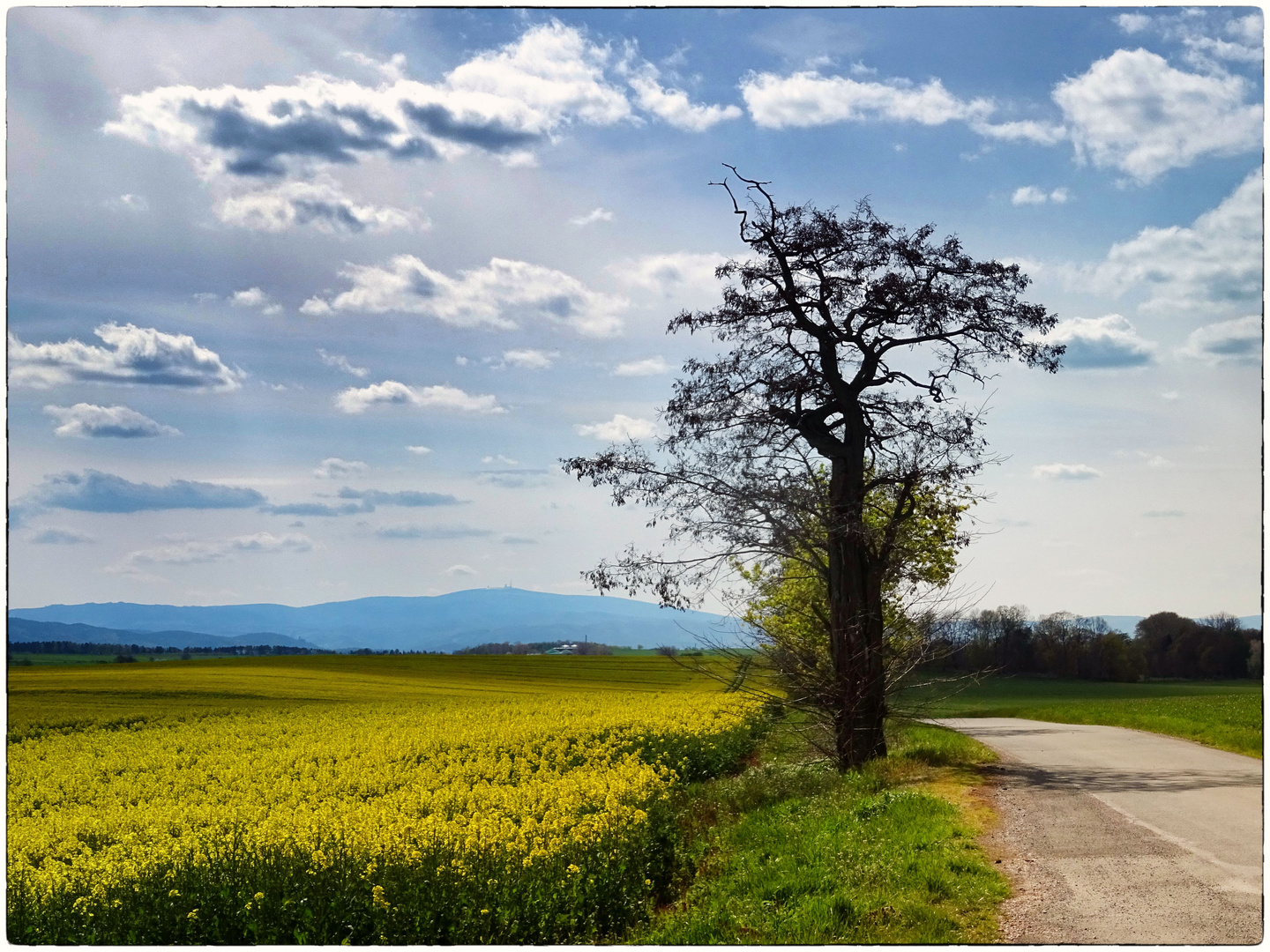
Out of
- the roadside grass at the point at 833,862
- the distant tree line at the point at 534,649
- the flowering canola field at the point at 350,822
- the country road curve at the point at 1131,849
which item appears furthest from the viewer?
the distant tree line at the point at 534,649

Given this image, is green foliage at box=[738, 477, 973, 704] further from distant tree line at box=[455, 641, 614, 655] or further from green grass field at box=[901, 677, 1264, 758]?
distant tree line at box=[455, 641, 614, 655]

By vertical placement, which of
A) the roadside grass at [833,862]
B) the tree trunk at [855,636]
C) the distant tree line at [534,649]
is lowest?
the distant tree line at [534,649]

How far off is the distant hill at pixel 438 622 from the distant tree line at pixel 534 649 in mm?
1696

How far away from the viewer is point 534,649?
58.6m

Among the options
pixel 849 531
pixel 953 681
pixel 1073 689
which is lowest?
pixel 1073 689

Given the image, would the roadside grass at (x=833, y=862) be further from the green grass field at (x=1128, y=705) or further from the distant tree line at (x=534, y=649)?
the distant tree line at (x=534, y=649)

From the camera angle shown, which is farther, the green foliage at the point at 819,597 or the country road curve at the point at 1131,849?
the green foliage at the point at 819,597

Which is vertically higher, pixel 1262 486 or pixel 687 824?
pixel 1262 486

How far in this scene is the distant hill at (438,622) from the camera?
14.5 metres

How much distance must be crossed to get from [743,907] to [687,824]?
4.83 metres

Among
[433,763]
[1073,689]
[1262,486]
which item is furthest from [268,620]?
[1262,486]

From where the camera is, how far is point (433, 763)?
17359 mm

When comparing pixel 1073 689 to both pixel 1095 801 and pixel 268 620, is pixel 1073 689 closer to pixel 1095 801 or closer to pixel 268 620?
pixel 268 620

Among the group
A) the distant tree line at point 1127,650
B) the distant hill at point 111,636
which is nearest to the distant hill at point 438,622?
the distant hill at point 111,636
